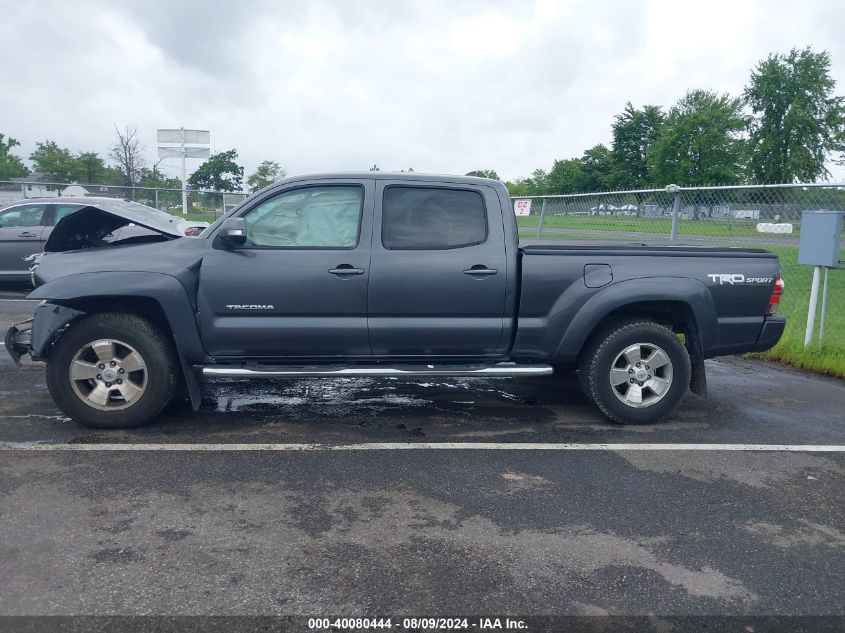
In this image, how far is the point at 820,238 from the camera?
8.08m

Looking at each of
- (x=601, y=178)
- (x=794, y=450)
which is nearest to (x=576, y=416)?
(x=794, y=450)

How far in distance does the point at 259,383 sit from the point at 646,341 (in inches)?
137

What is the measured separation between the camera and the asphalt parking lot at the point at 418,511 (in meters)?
3.17

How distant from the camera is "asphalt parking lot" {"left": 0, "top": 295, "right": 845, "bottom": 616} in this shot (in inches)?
125

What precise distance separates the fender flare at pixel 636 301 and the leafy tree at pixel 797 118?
6407 cm

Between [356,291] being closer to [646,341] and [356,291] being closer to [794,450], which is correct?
[646,341]

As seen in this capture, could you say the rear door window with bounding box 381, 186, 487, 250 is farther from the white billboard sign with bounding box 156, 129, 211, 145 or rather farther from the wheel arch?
the white billboard sign with bounding box 156, 129, 211, 145

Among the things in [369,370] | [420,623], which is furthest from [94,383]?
[420,623]

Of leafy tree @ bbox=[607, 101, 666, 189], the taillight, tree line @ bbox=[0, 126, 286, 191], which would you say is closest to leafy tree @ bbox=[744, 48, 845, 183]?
leafy tree @ bbox=[607, 101, 666, 189]

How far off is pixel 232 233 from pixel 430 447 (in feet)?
6.65

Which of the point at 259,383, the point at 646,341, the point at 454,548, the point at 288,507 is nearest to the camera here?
the point at 454,548

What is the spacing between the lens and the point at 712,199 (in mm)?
9805

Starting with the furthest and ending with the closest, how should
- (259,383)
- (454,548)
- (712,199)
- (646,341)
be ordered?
(712,199), (259,383), (646,341), (454,548)

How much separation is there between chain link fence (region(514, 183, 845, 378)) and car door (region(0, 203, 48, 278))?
26.6 feet
